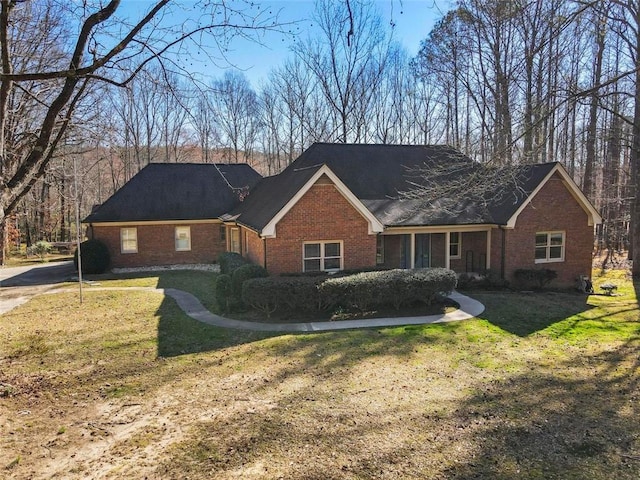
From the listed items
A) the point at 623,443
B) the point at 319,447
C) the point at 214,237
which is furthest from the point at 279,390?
the point at 214,237

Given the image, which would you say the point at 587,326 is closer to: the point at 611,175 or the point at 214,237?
the point at 214,237

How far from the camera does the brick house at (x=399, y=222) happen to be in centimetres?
1616

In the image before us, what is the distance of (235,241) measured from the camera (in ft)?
75.5

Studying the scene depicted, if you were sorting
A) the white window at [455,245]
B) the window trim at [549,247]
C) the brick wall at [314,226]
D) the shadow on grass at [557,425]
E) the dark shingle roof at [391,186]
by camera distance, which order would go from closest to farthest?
the shadow on grass at [557,425], the brick wall at [314,226], the dark shingle roof at [391,186], the window trim at [549,247], the white window at [455,245]

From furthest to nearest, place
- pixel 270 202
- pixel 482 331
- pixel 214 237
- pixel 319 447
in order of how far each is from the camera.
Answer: pixel 214 237, pixel 270 202, pixel 482 331, pixel 319 447

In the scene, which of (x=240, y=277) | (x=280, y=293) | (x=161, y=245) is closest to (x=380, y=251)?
(x=240, y=277)

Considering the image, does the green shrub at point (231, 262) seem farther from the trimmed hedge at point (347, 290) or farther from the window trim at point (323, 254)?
the trimmed hedge at point (347, 290)

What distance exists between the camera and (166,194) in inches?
1019

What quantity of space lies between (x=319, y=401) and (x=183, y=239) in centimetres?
1960

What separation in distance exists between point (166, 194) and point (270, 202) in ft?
32.6

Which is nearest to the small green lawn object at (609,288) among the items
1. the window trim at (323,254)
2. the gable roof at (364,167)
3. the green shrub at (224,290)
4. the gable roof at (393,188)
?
the gable roof at (393,188)

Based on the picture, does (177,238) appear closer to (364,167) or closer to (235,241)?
(235,241)

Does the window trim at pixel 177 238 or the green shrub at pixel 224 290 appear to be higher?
the window trim at pixel 177 238

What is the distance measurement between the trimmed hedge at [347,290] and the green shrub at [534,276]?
5687 mm
